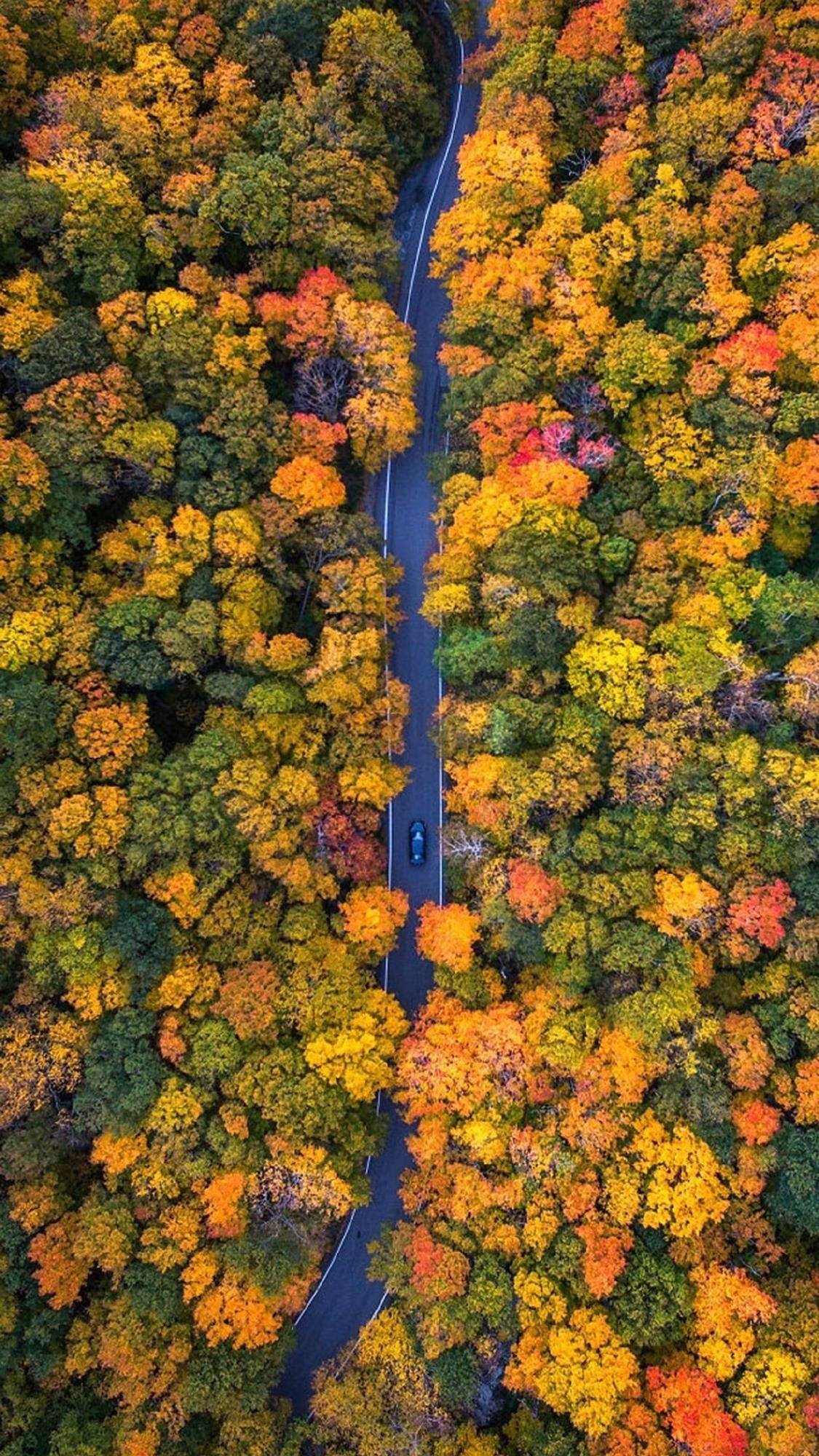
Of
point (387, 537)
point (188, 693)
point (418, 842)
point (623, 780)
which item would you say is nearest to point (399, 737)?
point (418, 842)

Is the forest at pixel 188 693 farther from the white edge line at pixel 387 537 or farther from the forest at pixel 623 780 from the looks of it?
the forest at pixel 623 780

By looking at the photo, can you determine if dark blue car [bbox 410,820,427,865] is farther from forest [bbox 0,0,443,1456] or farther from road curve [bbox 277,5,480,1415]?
forest [bbox 0,0,443,1456]

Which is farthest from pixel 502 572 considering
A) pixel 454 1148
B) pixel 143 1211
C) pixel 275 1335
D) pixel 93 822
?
pixel 275 1335

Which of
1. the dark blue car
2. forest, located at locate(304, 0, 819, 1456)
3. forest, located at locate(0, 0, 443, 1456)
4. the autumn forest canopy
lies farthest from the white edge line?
forest, located at locate(304, 0, 819, 1456)

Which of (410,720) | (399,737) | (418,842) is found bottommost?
(418,842)

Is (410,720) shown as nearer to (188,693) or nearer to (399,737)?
(399,737)

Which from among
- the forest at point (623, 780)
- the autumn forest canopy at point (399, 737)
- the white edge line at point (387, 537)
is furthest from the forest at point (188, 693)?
the forest at point (623, 780)
